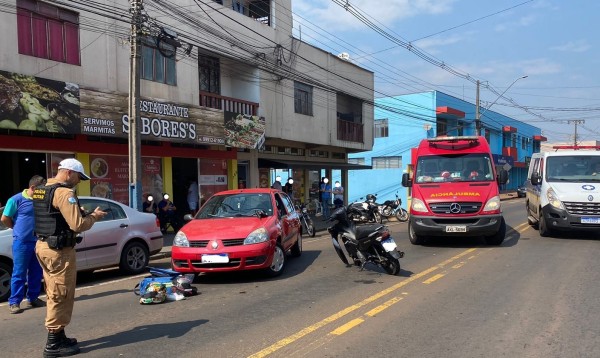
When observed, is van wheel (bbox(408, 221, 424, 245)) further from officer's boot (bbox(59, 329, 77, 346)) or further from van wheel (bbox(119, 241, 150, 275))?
officer's boot (bbox(59, 329, 77, 346))

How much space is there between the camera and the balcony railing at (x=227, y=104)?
17.9 metres

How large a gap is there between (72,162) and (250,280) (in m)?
3.91

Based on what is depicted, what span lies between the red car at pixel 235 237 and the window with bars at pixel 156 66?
25.4 feet

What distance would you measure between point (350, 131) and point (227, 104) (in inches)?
423

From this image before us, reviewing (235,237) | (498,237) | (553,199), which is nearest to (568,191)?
(553,199)

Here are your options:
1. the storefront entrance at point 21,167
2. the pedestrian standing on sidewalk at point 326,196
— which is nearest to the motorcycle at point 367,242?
the storefront entrance at point 21,167

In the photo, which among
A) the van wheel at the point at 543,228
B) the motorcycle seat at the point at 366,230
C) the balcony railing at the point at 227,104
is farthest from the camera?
the balcony railing at the point at 227,104

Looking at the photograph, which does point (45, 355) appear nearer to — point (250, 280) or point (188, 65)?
point (250, 280)

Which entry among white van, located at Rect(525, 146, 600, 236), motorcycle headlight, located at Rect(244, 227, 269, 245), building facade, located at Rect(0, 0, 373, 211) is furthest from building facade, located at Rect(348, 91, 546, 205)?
motorcycle headlight, located at Rect(244, 227, 269, 245)

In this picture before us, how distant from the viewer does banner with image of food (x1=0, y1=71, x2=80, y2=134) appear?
A: 34.3 ft

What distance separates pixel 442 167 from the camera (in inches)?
459

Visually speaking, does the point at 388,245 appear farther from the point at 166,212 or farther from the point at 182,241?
the point at 166,212

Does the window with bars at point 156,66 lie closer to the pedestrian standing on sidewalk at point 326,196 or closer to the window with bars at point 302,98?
the window with bars at point 302,98

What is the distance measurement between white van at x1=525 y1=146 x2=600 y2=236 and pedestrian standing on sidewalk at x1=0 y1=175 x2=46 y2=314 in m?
10.9
